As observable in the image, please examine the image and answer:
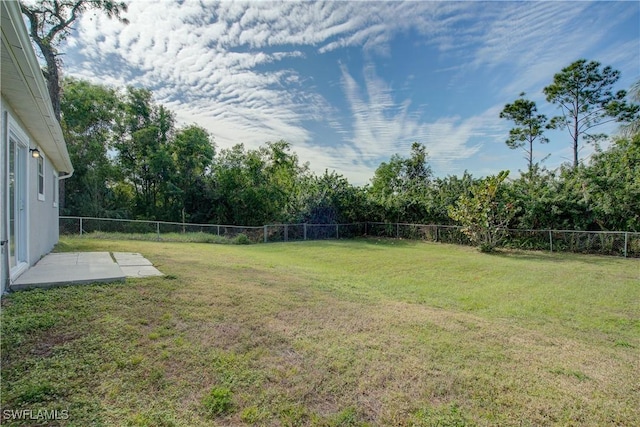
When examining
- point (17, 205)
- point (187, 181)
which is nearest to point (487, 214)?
point (17, 205)

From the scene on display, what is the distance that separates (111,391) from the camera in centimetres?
200

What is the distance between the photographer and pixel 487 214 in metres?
12.0

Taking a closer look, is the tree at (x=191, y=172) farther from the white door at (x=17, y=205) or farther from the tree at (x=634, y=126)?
the tree at (x=634, y=126)

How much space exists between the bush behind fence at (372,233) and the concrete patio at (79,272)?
747 centimetres

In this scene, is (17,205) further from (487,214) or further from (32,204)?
(487,214)

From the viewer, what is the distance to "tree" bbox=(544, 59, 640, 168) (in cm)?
2002

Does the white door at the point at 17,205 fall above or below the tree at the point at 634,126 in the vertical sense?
below

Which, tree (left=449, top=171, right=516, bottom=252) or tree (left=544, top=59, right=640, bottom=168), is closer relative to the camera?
tree (left=449, top=171, right=516, bottom=252)

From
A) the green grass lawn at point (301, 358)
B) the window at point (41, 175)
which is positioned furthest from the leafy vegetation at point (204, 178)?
the window at point (41, 175)

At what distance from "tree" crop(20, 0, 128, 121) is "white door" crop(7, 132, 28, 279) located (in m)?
12.1

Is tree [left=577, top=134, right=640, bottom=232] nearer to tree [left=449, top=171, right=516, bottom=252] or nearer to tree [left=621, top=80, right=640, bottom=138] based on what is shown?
tree [left=449, top=171, right=516, bottom=252]

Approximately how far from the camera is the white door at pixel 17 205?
4.09m

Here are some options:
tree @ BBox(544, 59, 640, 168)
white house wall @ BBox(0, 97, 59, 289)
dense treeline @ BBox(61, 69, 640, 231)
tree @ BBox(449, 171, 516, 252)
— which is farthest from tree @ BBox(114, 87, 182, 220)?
tree @ BBox(544, 59, 640, 168)

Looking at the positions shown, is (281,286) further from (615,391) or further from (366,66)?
(366,66)
